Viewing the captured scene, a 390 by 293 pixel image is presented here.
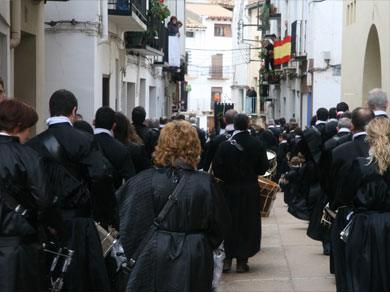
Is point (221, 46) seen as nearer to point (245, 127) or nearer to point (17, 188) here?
point (245, 127)

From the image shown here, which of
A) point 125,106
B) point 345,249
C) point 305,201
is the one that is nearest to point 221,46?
point 125,106

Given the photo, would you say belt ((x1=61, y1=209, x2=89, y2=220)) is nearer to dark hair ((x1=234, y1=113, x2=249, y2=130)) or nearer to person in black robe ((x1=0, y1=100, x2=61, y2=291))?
person in black robe ((x1=0, y1=100, x2=61, y2=291))

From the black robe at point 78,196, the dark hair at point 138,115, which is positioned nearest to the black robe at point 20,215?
the black robe at point 78,196

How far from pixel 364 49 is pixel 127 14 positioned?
5608 millimetres

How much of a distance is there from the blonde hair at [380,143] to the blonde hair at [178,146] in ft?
4.96

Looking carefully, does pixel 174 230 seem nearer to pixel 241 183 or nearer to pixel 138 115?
pixel 241 183

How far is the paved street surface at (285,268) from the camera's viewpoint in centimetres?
966

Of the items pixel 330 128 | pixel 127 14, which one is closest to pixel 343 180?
pixel 330 128

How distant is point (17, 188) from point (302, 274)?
5.57 metres

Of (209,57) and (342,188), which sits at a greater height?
(209,57)

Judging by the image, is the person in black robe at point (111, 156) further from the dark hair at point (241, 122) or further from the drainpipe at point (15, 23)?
the drainpipe at point (15, 23)

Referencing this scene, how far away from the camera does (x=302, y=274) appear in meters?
10.3

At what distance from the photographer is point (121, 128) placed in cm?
964

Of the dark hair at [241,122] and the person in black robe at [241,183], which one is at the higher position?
the dark hair at [241,122]
